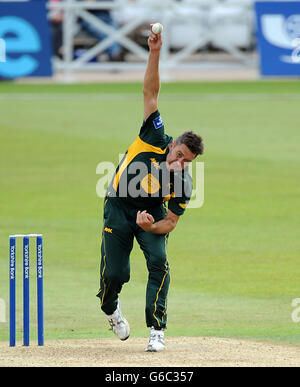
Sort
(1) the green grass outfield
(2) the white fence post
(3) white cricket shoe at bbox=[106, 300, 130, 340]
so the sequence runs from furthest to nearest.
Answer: (2) the white fence post
(1) the green grass outfield
(3) white cricket shoe at bbox=[106, 300, 130, 340]

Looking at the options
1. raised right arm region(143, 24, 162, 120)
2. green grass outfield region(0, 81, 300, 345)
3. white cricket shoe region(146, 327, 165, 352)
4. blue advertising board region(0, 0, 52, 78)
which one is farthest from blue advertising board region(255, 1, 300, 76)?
white cricket shoe region(146, 327, 165, 352)

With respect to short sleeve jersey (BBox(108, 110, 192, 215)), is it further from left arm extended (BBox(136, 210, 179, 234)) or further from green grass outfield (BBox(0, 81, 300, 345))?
green grass outfield (BBox(0, 81, 300, 345))

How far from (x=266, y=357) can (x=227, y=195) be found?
816 cm

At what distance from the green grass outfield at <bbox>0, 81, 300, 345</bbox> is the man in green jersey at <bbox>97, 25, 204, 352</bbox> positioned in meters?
0.92

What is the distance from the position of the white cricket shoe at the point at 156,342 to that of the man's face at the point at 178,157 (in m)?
1.27

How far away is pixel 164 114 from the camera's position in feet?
77.0

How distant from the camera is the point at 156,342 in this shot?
8117 mm

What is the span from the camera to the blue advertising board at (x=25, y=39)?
89.6 ft

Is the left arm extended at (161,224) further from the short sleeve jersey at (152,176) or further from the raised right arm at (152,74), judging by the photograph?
the raised right arm at (152,74)

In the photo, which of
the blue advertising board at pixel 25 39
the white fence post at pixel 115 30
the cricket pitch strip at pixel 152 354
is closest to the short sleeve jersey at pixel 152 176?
the cricket pitch strip at pixel 152 354

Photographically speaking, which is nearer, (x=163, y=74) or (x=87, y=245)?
(x=87, y=245)

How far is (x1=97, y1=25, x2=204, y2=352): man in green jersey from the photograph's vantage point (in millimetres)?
8164
